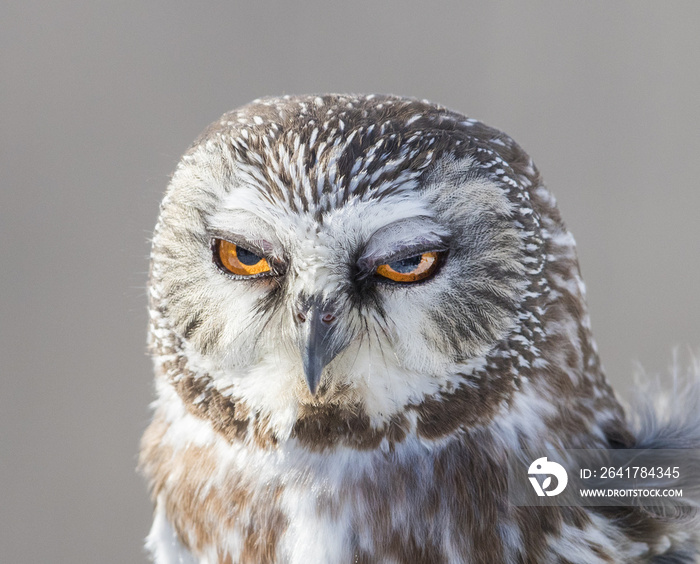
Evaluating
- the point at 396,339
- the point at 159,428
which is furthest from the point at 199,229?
the point at 159,428

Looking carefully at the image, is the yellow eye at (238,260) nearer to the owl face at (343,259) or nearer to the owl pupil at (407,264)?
the owl face at (343,259)

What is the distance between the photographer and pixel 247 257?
0.91 meters

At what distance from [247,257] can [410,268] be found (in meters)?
0.21

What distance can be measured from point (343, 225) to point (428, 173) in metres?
0.13

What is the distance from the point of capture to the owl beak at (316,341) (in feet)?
2.81

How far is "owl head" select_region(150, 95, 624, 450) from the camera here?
872mm

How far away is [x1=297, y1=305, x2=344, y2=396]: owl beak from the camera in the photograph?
Result: 855 millimetres

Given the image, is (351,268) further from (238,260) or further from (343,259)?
(238,260)

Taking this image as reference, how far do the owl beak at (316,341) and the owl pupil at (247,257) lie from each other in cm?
10

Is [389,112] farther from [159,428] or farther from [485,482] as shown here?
[159,428]

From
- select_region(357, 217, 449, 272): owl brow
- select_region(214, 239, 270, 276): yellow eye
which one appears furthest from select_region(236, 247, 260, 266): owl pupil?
select_region(357, 217, 449, 272): owl brow

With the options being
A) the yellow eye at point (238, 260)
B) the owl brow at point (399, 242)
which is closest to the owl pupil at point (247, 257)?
the yellow eye at point (238, 260)

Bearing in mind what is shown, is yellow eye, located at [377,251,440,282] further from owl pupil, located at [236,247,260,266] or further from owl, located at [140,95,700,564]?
owl pupil, located at [236,247,260,266]

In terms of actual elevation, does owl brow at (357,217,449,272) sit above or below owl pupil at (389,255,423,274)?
above
